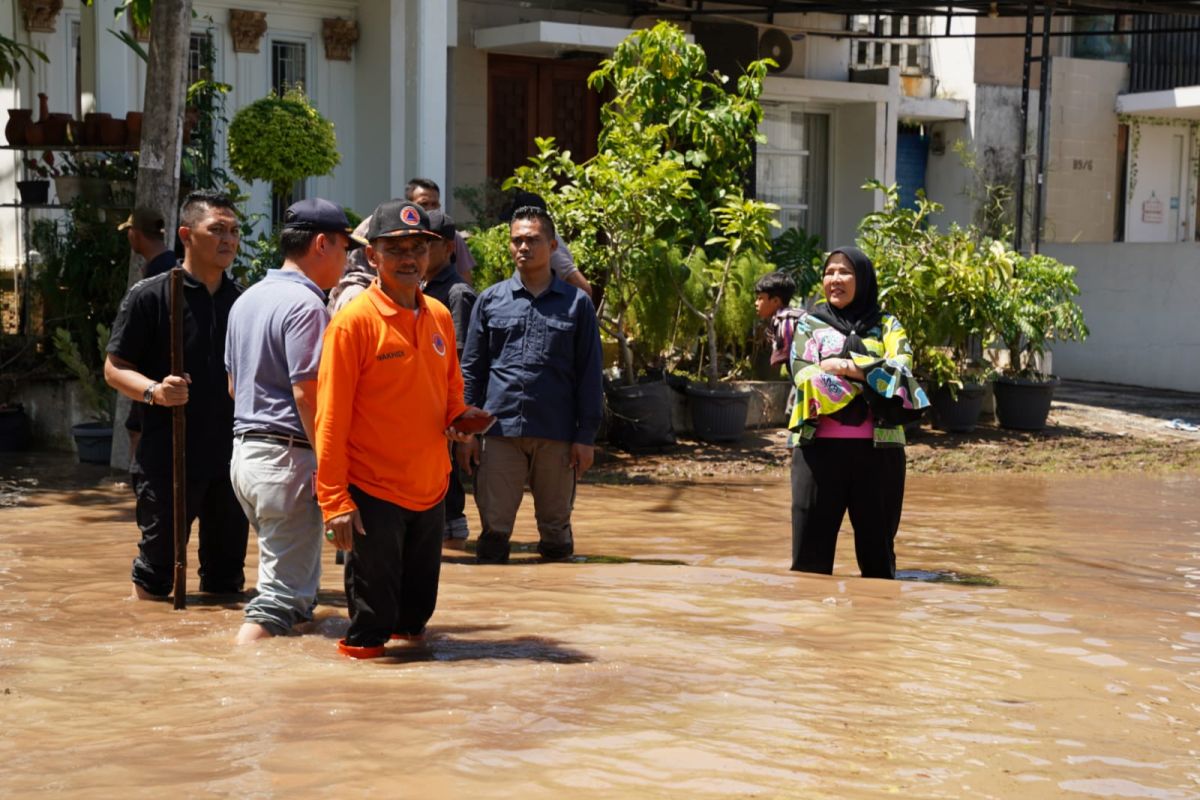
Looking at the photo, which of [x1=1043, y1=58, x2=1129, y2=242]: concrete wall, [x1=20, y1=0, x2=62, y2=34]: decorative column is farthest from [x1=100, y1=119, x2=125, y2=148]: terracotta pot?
[x1=1043, y1=58, x2=1129, y2=242]: concrete wall

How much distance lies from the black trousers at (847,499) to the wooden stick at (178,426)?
9.39ft

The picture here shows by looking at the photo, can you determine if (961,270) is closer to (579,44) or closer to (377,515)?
(579,44)

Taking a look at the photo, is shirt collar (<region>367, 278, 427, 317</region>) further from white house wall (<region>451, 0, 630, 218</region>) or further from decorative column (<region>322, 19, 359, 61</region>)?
white house wall (<region>451, 0, 630, 218</region>)

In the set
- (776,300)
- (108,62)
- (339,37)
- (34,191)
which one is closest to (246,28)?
(339,37)

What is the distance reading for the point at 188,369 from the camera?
6625 millimetres

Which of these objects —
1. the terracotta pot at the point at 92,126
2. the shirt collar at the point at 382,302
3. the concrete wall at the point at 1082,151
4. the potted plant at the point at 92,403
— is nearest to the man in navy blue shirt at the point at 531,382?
the shirt collar at the point at 382,302

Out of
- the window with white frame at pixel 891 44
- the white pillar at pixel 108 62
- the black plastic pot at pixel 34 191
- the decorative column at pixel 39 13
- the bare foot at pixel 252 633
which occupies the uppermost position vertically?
the window with white frame at pixel 891 44

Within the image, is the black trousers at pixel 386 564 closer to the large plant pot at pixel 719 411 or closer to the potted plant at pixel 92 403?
the potted plant at pixel 92 403

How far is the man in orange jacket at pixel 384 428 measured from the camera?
5441 millimetres

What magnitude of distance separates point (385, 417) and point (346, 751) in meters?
1.42

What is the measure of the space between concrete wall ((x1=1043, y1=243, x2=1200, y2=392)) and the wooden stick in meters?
15.7

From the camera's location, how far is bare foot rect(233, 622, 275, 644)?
595cm

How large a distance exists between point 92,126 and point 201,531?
20.5ft

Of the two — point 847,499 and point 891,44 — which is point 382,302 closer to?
point 847,499
